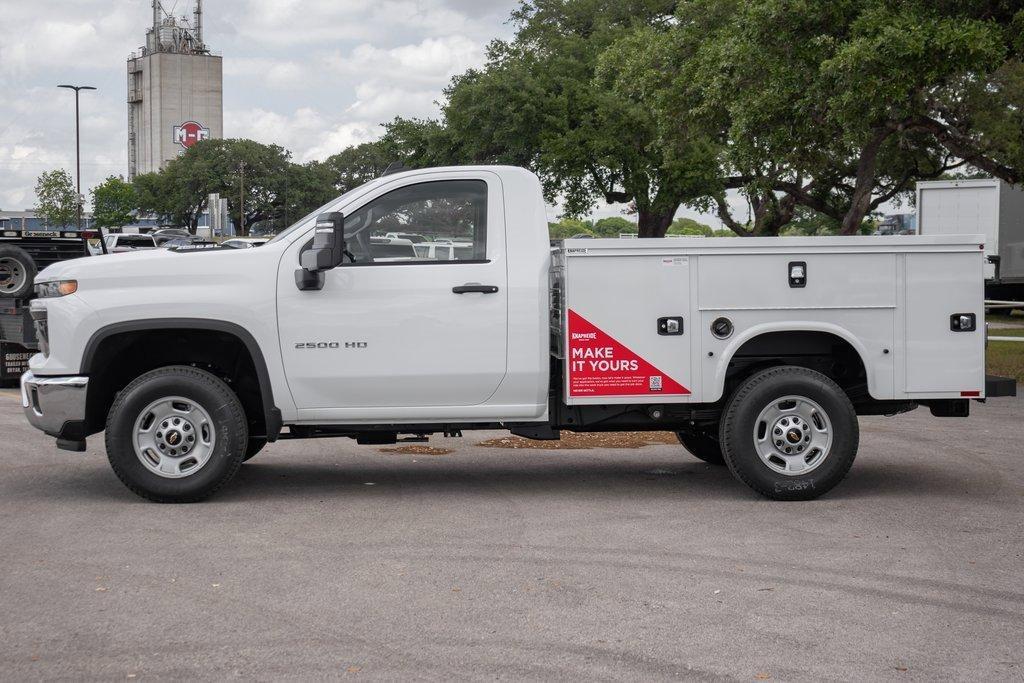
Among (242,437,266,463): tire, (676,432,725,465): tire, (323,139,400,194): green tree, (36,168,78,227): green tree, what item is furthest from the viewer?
(323,139,400,194): green tree

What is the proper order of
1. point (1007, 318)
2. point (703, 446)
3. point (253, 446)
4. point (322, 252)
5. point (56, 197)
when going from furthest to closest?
point (56, 197) < point (1007, 318) < point (703, 446) < point (253, 446) < point (322, 252)

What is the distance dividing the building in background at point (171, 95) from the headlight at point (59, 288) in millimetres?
147418

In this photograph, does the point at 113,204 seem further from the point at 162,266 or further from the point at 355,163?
the point at 162,266

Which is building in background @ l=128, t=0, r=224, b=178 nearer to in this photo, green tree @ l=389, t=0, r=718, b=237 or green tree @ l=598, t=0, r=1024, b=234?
green tree @ l=389, t=0, r=718, b=237

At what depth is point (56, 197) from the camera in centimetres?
7281

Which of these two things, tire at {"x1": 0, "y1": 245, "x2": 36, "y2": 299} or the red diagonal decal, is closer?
the red diagonal decal

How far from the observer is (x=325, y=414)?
26.2 feet

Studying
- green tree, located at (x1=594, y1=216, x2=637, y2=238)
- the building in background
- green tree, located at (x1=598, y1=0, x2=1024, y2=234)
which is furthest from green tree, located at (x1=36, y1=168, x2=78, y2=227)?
the building in background

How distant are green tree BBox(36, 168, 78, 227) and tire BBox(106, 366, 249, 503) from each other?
2686 inches

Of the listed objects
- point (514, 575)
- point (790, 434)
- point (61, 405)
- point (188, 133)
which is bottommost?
point (514, 575)

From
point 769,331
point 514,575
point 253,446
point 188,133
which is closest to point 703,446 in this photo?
point 769,331

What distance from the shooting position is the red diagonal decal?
26.1ft

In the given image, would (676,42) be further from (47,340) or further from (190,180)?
(190,180)

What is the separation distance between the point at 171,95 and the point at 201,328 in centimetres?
15445
